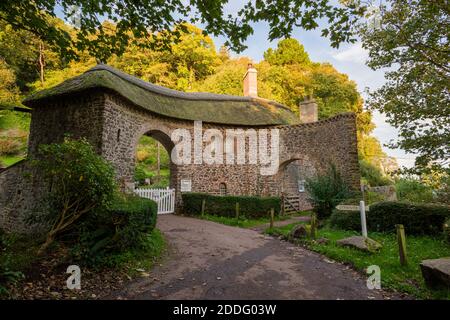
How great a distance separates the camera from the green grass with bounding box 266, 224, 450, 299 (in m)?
4.11

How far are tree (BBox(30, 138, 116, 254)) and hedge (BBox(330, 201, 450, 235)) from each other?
770 cm

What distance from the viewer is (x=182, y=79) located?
24.2 meters

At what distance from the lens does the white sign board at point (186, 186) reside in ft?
44.8

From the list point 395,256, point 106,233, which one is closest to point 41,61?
point 106,233

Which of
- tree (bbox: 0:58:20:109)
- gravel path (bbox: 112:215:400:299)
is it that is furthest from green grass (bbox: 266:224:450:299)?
tree (bbox: 0:58:20:109)

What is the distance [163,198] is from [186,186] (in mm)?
1458

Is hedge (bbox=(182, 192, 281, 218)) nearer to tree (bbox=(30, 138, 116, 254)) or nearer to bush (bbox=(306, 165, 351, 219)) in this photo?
bush (bbox=(306, 165, 351, 219))

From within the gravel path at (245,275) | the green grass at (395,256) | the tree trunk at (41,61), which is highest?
the tree trunk at (41,61)

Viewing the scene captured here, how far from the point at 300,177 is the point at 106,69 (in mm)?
14628

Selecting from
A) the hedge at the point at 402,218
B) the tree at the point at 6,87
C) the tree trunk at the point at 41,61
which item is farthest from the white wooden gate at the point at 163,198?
the tree trunk at the point at 41,61

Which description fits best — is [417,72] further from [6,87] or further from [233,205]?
[6,87]

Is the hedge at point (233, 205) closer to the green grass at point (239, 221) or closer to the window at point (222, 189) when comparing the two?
the green grass at point (239, 221)

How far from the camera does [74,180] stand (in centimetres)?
508

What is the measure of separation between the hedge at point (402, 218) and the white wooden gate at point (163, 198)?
813cm
